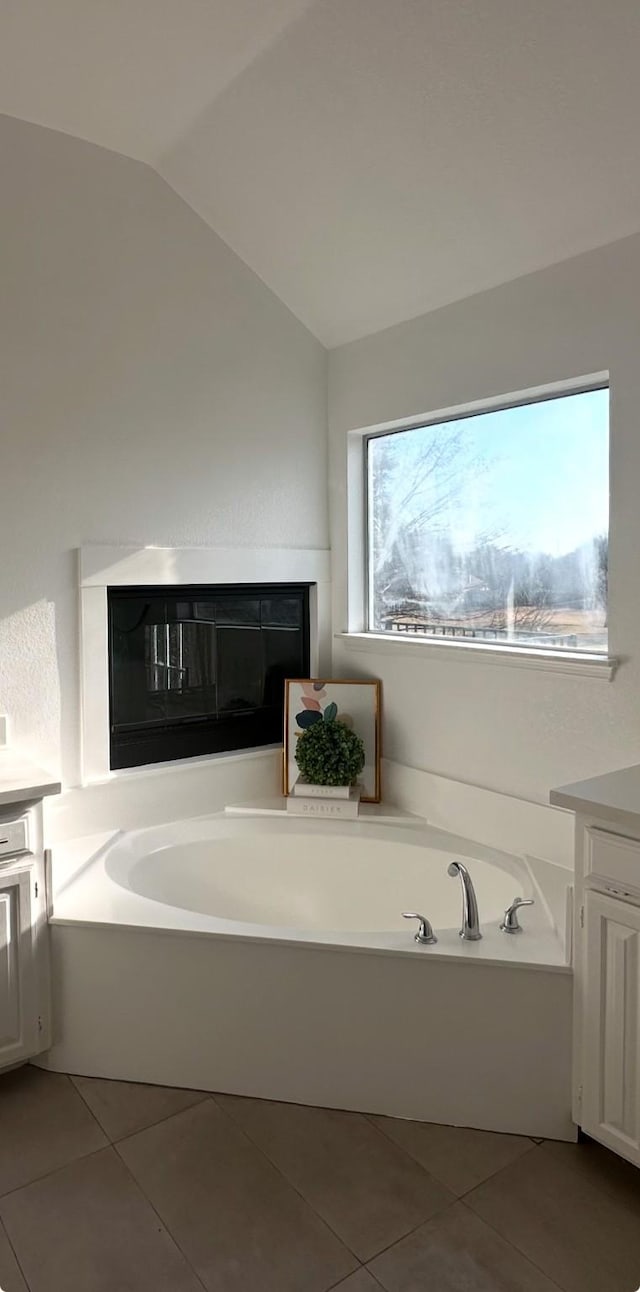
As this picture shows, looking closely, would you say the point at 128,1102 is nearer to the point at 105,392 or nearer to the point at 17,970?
the point at 17,970

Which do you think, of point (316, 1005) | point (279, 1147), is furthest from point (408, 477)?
point (279, 1147)

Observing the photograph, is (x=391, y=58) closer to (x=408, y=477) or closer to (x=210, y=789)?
(x=408, y=477)

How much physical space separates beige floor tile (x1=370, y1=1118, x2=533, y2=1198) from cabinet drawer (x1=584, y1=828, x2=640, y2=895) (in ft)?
2.25

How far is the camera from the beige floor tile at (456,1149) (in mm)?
1979

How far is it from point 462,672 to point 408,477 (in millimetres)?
789

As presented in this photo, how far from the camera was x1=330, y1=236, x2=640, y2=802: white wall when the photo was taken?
94.2 inches

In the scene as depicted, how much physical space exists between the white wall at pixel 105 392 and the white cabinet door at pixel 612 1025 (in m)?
1.74

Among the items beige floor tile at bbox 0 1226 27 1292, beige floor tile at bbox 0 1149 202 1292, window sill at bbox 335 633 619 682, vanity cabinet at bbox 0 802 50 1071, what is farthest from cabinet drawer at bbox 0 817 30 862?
window sill at bbox 335 633 619 682

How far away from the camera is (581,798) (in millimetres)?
1946

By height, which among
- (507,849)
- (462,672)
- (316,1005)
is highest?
(462,672)

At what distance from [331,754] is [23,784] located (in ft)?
4.02

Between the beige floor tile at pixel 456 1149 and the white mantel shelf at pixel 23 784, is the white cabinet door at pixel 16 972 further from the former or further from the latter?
the beige floor tile at pixel 456 1149

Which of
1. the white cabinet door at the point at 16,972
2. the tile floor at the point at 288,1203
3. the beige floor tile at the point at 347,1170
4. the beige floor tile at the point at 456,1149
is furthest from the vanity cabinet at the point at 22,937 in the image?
the beige floor tile at the point at 456,1149

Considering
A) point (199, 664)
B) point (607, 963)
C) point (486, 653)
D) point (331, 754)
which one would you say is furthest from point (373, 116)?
point (607, 963)
